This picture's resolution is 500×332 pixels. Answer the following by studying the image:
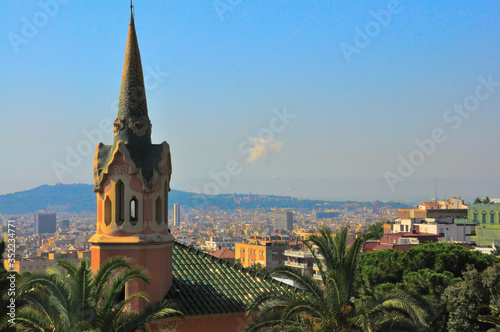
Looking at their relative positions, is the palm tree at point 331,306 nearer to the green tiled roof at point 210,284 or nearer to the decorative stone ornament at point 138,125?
the green tiled roof at point 210,284

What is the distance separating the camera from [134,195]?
13523 millimetres

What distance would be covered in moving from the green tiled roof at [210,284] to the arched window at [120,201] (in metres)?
2.07

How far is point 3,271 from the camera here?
53.4ft

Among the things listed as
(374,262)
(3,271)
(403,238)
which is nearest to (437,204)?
(403,238)

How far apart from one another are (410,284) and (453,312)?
14.0 ft

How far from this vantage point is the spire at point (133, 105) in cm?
1390

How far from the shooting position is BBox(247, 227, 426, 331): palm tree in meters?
11.9

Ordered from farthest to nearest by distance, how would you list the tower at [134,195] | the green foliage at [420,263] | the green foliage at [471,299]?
the green foliage at [420,263] → the green foliage at [471,299] → the tower at [134,195]

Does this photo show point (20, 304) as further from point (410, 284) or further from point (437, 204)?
point (437, 204)

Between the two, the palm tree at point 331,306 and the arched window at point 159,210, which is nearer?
the palm tree at point 331,306

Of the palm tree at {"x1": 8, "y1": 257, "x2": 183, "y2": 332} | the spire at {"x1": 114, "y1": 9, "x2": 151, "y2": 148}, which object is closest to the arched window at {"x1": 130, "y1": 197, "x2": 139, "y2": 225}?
the spire at {"x1": 114, "y1": 9, "x2": 151, "y2": 148}

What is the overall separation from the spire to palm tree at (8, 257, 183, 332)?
3.86 m

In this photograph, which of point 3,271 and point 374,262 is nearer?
point 3,271

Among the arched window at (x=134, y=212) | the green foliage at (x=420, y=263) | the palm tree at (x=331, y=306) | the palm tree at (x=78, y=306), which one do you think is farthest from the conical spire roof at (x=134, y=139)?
the green foliage at (x=420, y=263)
